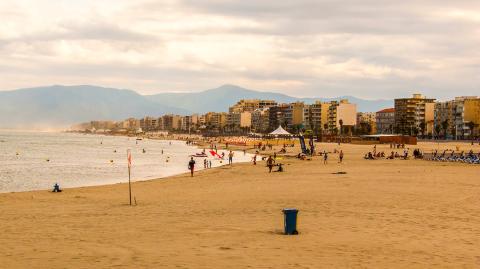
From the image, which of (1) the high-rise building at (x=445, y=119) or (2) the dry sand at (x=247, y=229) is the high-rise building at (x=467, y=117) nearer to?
(1) the high-rise building at (x=445, y=119)

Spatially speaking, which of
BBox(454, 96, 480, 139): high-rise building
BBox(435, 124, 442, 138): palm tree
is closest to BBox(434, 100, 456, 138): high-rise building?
BBox(435, 124, 442, 138): palm tree

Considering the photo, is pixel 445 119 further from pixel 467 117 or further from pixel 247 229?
pixel 247 229

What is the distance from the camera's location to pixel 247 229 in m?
15.8

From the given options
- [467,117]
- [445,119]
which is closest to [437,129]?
[467,117]

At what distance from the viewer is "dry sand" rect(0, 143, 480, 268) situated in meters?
11.9

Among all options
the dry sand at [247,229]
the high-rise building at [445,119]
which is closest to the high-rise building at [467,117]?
the high-rise building at [445,119]

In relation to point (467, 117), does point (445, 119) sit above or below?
below

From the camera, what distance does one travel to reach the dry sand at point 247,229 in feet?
39.0

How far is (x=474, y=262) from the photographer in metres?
11.6

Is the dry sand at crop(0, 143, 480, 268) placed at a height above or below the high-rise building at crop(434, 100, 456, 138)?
below

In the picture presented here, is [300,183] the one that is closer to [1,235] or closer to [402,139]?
[1,235]

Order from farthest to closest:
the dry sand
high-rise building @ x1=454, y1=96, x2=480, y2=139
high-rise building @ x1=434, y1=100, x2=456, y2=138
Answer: high-rise building @ x1=434, y1=100, x2=456, y2=138
high-rise building @ x1=454, y1=96, x2=480, y2=139
the dry sand

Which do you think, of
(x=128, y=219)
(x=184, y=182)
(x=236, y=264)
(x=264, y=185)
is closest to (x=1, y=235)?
(x=128, y=219)

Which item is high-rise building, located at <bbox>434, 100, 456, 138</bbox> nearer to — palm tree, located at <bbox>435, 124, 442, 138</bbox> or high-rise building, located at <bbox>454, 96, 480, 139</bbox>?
palm tree, located at <bbox>435, 124, 442, 138</bbox>
